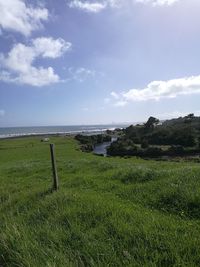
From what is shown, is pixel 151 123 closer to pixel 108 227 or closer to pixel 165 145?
pixel 165 145

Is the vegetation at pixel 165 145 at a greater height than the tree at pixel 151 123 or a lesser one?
lesser

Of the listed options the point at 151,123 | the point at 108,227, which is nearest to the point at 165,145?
the point at 151,123

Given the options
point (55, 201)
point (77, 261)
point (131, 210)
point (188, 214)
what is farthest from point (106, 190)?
point (77, 261)

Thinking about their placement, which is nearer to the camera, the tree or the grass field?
the grass field

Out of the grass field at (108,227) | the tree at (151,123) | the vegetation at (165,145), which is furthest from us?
the tree at (151,123)

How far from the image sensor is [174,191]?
7887 mm

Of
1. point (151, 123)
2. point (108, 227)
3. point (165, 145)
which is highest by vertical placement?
point (151, 123)

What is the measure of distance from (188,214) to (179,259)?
6.87 ft

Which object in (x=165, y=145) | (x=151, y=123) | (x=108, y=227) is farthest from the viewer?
(x=151, y=123)

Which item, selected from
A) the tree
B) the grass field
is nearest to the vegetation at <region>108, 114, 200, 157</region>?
the tree

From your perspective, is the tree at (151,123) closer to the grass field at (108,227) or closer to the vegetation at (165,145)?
the vegetation at (165,145)

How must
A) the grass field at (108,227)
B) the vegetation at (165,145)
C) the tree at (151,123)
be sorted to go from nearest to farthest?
the grass field at (108,227), the vegetation at (165,145), the tree at (151,123)

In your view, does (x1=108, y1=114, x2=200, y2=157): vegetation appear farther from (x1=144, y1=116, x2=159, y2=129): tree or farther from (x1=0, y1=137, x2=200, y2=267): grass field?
(x1=0, y1=137, x2=200, y2=267): grass field

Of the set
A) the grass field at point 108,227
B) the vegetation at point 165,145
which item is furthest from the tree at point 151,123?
the grass field at point 108,227
